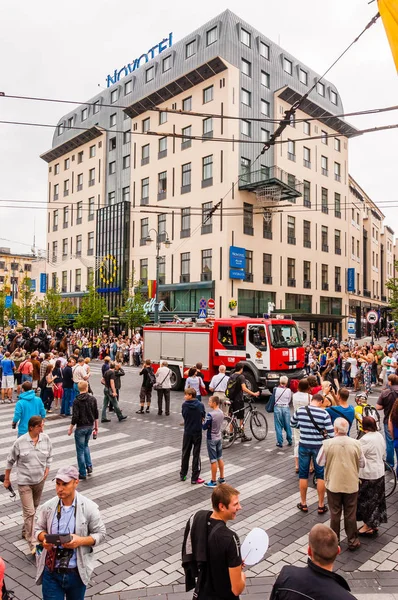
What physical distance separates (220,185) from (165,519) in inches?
1236

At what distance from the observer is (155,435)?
11.8 meters

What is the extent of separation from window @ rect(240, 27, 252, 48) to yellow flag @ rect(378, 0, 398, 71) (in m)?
36.1

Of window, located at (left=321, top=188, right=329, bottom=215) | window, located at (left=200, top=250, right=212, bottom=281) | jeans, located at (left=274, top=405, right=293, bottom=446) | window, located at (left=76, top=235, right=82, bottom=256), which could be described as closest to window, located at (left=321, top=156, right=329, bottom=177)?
window, located at (left=321, top=188, right=329, bottom=215)

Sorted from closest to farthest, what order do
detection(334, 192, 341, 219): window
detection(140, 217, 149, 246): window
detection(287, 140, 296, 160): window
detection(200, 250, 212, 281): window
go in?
detection(200, 250, 212, 281): window → detection(287, 140, 296, 160): window → detection(140, 217, 149, 246): window → detection(334, 192, 341, 219): window

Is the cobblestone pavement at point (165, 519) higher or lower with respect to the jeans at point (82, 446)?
lower

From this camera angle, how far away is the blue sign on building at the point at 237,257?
34.8 metres

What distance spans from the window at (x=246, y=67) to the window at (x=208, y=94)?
291 cm

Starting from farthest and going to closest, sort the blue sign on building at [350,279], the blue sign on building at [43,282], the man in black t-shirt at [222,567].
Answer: the blue sign on building at [43,282] < the blue sign on building at [350,279] < the man in black t-shirt at [222,567]

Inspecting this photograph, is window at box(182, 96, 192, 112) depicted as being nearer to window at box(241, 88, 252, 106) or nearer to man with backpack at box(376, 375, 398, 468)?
window at box(241, 88, 252, 106)

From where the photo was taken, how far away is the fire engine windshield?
16891mm

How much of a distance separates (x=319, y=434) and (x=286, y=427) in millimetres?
3747

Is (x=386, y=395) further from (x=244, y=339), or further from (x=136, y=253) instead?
(x=136, y=253)

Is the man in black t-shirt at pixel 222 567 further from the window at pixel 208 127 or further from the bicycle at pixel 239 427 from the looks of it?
the window at pixel 208 127

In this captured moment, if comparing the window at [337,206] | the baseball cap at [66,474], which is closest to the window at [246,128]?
the window at [337,206]
